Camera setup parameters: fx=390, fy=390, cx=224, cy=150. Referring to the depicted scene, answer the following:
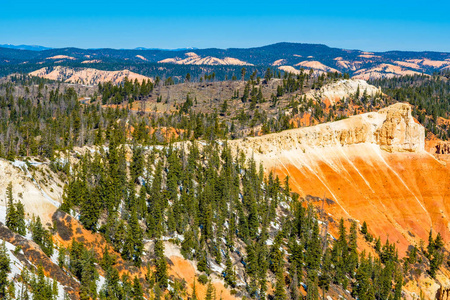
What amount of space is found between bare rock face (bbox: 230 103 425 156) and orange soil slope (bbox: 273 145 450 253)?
337 centimetres

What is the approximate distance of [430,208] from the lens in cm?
13138

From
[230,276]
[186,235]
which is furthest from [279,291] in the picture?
[186,235]

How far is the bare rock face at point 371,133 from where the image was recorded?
139625mm

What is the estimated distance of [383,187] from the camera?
134 metres

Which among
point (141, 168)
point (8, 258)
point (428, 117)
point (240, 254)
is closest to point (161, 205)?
point (141, 168)

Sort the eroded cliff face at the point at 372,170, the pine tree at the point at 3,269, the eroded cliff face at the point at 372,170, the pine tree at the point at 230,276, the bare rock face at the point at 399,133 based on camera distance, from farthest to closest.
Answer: the bare rock face at the point at 399,133, the eroded cliff face at the point at 372,170, the eroded cliff face at the point at 372,170, the pine tree at the point at 230,276, the pine tree at the point at 3,269

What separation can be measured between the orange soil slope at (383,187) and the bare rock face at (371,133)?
11.0 ft

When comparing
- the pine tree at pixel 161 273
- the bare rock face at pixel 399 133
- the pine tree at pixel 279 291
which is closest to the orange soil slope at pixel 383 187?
the bare rock face at pixel 399 133

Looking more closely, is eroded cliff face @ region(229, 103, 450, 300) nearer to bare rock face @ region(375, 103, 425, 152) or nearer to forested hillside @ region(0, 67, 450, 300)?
bare rock face @ region(375, 103, 425, 152)

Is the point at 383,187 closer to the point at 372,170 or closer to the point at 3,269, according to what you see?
the point at 372,170

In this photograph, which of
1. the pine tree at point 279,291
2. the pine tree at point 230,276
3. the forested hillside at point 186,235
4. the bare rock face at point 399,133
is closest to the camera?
the forested hillside at point 186,235

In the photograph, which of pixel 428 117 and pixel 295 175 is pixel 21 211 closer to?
pixel 295 175

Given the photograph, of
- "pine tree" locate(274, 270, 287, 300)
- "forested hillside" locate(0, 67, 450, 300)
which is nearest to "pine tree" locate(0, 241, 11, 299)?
"forested hillside" locate(0, 67, 450, 300)

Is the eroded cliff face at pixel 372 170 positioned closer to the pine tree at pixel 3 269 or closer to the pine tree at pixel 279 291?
the pine tree at pixel 279 291
